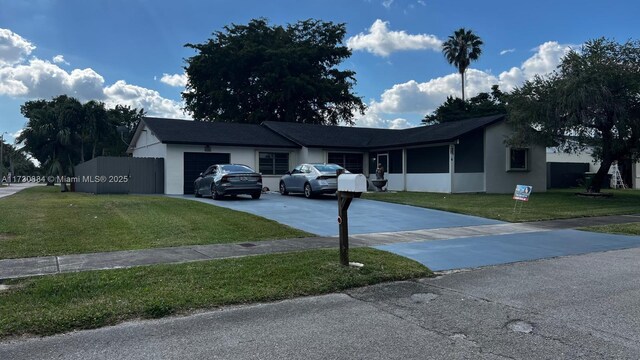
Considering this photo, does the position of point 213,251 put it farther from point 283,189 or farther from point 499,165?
point 499,165

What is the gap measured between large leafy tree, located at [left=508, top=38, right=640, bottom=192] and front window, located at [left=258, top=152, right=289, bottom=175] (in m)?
12.4

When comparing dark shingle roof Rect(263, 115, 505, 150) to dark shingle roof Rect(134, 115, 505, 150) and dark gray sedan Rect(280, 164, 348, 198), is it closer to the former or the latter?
dark shingle roof Rect(134, 115, 505, 150)

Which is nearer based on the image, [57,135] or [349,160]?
[349,160]

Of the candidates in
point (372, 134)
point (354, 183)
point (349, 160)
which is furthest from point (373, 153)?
point (354, 183)

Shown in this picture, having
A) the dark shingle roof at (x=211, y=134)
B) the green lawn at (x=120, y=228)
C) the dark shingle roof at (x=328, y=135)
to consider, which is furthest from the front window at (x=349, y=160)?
the green lawn at (x=120, y=228)

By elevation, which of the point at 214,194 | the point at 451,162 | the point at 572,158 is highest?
the point at 572,158

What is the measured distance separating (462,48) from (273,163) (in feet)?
114

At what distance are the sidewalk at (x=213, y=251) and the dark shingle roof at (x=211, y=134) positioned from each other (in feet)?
49.4

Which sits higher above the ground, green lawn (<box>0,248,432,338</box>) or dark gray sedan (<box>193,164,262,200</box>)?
dark gray sedan (<box>193,164,262,200</box>)

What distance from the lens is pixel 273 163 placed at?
27.0 m

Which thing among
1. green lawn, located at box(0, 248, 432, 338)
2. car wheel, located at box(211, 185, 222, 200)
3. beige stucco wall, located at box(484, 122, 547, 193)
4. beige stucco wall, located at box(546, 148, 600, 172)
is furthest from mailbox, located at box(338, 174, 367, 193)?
beige stucco wall, located at box(546, 148, 600, 172)

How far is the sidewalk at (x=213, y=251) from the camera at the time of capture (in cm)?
730

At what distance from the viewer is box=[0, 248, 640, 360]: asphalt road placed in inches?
166

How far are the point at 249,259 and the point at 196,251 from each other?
1419 mm
